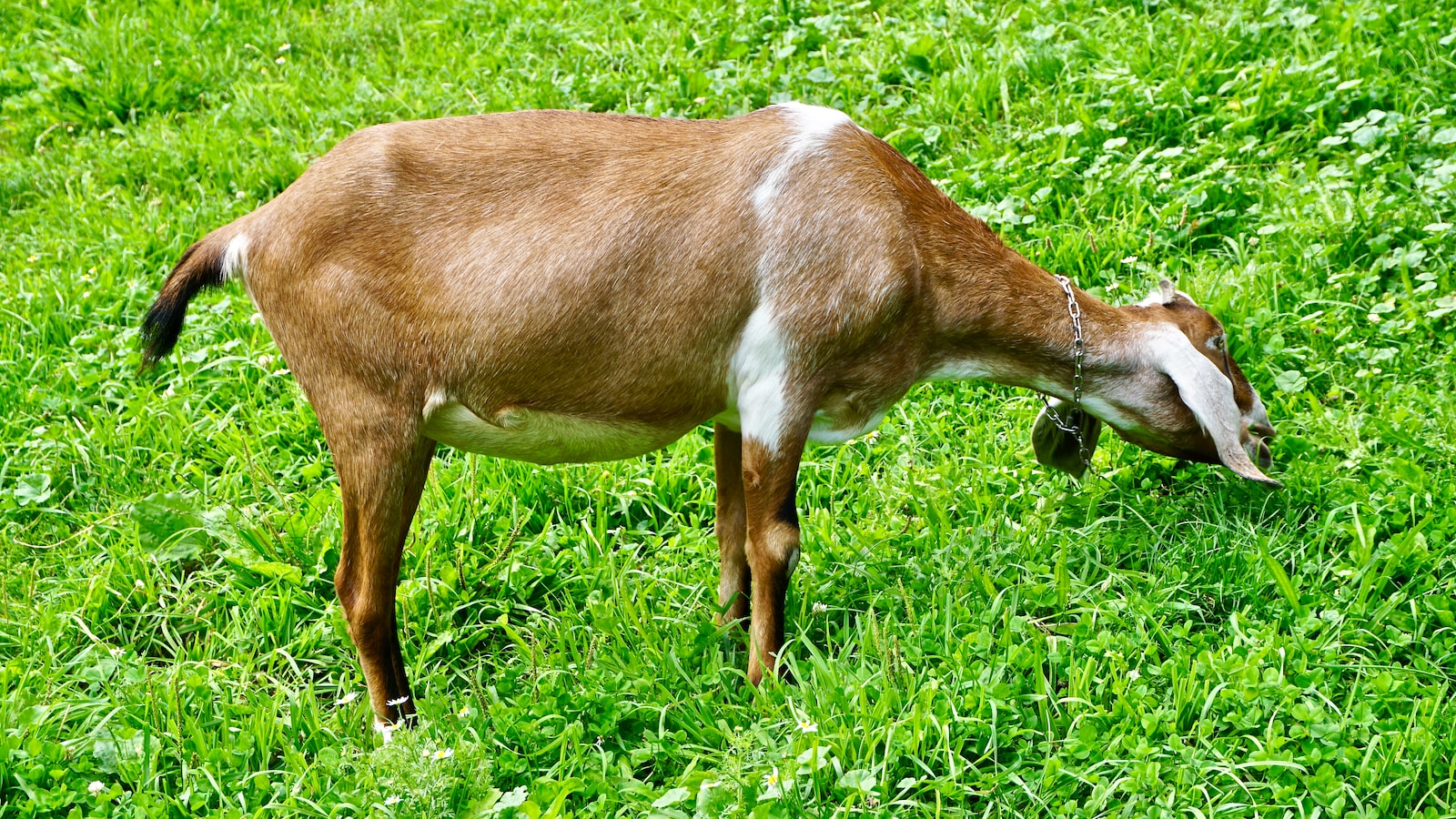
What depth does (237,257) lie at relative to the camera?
3586 mm

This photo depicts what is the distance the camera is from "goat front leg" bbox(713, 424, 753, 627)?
4.06 metres

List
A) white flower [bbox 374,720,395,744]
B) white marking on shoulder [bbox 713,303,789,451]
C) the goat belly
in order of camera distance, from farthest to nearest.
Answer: white flower [bbox 374,720,395,744], the goat belly, white marking on shoulder [bbox 713,303,789,451]

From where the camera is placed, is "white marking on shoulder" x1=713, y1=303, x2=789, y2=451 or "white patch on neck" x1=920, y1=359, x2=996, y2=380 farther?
"white patch on neck" x1=920, y1=359, x2=996, y2=380

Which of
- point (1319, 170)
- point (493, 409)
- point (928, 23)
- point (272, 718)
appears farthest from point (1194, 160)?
point (272, 718)

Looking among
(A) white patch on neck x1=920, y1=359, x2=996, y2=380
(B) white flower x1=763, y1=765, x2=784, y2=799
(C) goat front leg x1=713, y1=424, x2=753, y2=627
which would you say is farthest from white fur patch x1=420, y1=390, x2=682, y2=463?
(B) white flower x1=763, y1=765, x2=784, y2=799

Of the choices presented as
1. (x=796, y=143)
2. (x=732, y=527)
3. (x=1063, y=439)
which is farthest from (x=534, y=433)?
(x=1063, y=439)

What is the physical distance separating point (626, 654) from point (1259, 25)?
448 cm

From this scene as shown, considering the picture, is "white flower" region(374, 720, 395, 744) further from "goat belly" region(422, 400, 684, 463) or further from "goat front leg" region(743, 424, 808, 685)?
"goat front leg" region(743, 424, 808, 685)

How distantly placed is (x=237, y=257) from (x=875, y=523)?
2.18m

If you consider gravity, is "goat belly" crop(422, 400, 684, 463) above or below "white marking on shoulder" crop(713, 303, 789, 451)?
below

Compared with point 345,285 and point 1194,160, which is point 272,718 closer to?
point 345,285

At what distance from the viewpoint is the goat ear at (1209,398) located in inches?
148

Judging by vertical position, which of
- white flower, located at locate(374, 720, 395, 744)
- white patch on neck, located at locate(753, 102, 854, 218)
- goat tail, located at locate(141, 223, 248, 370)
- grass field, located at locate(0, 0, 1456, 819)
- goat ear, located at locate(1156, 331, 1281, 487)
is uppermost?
white patch on neck, located at locate(753, 102, 854, 218)

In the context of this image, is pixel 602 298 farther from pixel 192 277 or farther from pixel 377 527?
pixel 192 277
